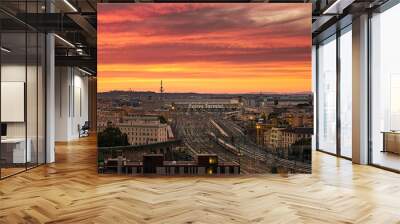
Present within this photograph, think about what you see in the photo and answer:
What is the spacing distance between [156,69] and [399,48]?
4680 millimetres

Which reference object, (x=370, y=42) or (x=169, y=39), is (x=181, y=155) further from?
(x=370, y=42)

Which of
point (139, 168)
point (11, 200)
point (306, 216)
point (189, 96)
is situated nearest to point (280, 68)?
point (189, 96)

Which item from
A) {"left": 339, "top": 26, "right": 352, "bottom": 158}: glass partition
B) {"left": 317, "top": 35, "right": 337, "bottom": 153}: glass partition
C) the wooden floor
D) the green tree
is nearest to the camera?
the wooden floor

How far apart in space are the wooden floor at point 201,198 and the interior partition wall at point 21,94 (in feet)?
1.46

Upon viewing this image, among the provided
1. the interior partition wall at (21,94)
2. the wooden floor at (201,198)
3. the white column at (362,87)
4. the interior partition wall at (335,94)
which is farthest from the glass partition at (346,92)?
the interior partition wall at (21,94)

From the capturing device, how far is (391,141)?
8.02 meters

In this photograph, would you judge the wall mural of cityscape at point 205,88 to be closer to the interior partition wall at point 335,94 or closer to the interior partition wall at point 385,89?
the interior partition wall at point 385,89

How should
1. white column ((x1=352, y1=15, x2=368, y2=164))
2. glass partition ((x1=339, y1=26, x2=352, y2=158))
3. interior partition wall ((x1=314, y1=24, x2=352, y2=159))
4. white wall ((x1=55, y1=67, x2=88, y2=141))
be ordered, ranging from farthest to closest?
white wall ((x1=55, y1=67, x2=88, y2=141)), interior partition wall ((x1=314, y1=24, x2=352, y2=159)), glass partition ((x1=339, y1=26, x2=352, y2=158)), white column ((x1=352, y1=15, x2=368, y2=164))

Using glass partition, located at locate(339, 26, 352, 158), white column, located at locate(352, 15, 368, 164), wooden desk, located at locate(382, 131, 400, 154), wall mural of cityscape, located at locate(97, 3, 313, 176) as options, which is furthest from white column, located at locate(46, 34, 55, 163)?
wooden desk, located at locate(382, 131, 400, 154)

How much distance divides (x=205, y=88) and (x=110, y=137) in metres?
1.99

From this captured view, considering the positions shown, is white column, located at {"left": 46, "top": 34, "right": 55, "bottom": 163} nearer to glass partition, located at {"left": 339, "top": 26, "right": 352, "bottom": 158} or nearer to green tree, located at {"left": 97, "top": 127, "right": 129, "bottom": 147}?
green tree, located at {"left": 97, "top": 127, "right": 129, "bottom": 147}

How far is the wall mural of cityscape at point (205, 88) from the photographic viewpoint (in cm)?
751

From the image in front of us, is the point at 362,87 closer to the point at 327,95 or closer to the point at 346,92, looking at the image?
the point at 346,92

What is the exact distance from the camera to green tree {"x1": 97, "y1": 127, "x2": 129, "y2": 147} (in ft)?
24.6
